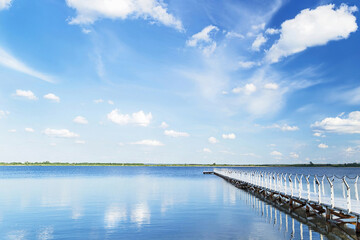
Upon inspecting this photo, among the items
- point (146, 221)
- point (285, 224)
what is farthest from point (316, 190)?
point (146, 221)

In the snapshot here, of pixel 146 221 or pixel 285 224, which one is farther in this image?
pixel 146 221

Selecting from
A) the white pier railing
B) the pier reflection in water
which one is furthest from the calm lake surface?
the white pier railing

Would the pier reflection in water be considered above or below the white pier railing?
below

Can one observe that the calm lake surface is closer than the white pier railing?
No

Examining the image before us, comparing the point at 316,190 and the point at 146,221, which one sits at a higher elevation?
the point at 316,190

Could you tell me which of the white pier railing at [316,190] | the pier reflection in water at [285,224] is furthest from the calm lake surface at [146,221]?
the white pier railing at [316,190]

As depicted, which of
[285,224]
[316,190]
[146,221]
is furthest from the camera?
[316,190]

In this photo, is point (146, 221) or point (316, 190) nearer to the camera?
point (146, 221)

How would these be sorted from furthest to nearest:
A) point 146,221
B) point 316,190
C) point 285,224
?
1. point 316,190
2. point 146,221
3. point 285,224

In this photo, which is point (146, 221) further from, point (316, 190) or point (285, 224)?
point (316, 190)

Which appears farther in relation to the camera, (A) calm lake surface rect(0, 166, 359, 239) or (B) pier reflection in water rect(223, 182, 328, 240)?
(A) calm lake surface rect(0, 166, 359, 239)

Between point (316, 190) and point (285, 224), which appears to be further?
point (316, 190)

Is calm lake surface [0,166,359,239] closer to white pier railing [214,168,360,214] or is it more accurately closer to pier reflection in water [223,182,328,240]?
pier reflection in water [223,182,328,240]

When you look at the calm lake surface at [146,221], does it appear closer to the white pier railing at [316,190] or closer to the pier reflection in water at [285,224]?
the pier reflection in water at [285,224]
